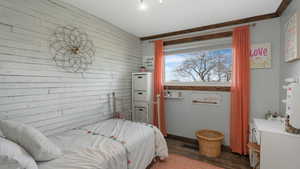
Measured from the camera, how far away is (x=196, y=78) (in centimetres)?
296

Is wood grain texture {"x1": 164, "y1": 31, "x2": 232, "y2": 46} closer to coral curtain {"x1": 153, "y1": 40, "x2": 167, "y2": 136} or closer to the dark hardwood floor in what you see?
coral curtain {"x1": 153, "y1": 40, "x2": 167, "y2": 136}

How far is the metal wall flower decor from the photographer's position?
187 centimetres

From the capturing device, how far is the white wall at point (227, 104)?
2221 mm

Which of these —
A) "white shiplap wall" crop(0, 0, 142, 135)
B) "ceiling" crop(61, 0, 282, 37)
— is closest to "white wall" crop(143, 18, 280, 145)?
"ceiling" crop(61, 0, 282, 37)

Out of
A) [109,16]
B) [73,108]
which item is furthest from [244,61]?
[73,108]

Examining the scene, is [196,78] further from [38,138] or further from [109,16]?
[38,138]

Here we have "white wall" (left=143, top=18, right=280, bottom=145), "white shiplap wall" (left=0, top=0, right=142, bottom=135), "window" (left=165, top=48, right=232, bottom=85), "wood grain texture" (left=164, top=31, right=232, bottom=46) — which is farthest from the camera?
"window" (left=165, top=48, right=232, bottom=85)

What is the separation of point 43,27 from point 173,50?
2410mm

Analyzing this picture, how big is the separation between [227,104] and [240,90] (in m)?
0.37

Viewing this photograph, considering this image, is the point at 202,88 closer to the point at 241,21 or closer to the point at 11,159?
the point at 241,21

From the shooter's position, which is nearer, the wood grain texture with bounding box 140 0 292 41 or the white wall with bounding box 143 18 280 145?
the wood grain texture with bounding box 140 0 292 41

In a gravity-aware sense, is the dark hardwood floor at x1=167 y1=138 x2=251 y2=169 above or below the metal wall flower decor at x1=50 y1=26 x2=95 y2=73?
below

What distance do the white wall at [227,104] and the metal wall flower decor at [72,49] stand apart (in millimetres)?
1598

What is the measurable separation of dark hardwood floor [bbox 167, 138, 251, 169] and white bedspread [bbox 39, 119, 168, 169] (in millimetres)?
607
